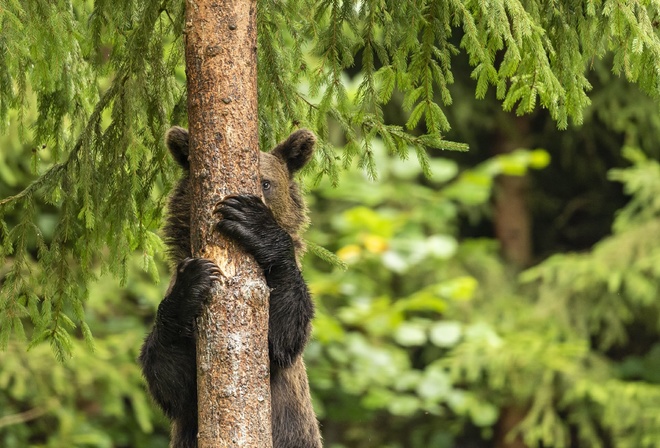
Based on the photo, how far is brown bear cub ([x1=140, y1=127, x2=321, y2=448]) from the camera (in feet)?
9.91

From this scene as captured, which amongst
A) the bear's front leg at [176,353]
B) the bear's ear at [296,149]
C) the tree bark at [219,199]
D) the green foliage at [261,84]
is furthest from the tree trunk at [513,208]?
the tree bark at [219,199]

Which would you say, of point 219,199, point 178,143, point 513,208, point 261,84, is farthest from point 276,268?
point 513,208

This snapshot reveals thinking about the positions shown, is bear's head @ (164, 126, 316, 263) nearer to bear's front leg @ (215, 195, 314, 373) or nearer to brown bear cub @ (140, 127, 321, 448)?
brown bear cub @ (140, 127, 321, 448)

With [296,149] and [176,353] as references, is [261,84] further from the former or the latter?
[176,353]

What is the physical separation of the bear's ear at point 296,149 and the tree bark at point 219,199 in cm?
72

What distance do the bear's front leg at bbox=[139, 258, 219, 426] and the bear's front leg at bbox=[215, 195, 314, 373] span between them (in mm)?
218

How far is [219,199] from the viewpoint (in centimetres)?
293

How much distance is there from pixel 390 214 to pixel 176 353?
5352 mm

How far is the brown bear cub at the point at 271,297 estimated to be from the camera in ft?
9.91

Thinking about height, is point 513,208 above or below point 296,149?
above

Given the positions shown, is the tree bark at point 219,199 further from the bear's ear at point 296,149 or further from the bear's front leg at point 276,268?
the bear's ear at point 296,149

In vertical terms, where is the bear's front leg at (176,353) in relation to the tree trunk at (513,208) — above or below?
below

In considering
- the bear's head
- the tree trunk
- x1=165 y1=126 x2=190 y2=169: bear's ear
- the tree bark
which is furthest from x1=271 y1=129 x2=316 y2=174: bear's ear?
the tree trunk

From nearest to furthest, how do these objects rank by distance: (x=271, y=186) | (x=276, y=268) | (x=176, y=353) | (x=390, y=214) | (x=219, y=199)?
(x=219, y=199), (x=276, y=268), (x=176, y=353), (x=271, y=186), (x=390, y=214)
